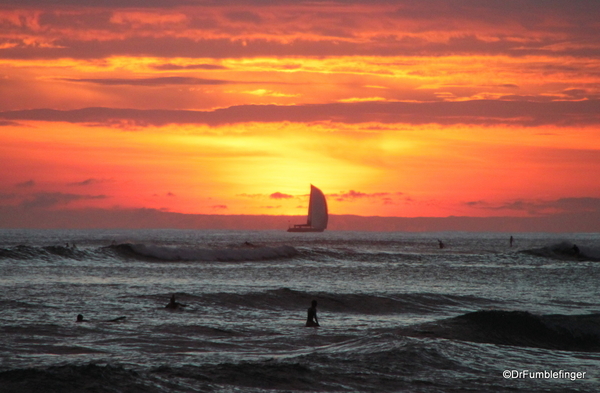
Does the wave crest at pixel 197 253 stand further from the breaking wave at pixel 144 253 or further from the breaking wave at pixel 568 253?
the breaking wave at pixel 568 253

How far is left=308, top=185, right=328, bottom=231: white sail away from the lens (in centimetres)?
16050

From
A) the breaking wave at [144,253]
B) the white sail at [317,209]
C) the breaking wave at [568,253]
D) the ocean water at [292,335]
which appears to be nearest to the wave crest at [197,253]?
the breaking wave at [144,253]

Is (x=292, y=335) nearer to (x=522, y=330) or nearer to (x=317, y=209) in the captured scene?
(x=522, y=330)

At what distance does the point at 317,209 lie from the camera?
165 meters

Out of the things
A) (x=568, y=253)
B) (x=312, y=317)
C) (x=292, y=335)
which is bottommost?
(x=292, y=335)

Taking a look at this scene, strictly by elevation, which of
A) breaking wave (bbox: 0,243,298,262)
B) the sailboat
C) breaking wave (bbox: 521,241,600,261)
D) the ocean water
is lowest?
breaking wave (bbox: 0,243,298,262)

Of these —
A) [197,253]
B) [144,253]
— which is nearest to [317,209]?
[197,253]

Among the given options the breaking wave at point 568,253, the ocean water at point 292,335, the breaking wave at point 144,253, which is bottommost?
the breaking wave at point 144,253

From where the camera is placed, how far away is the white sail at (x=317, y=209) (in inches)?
6319

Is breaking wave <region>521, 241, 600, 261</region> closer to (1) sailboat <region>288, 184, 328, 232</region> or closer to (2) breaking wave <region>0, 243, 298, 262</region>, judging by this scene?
(2) breaking wave <region>0, 243, 298, 262</region>

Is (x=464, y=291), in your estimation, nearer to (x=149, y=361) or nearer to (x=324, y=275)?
(x=324, y=275)

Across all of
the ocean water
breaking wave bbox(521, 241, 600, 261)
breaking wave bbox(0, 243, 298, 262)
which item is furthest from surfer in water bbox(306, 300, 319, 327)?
breaking wave bbox(521, 241, 600, 261)

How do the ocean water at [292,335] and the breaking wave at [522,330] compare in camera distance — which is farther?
the breaking wave at [522,330]

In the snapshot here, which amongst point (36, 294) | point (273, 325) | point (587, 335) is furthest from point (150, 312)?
point (587, 335)
